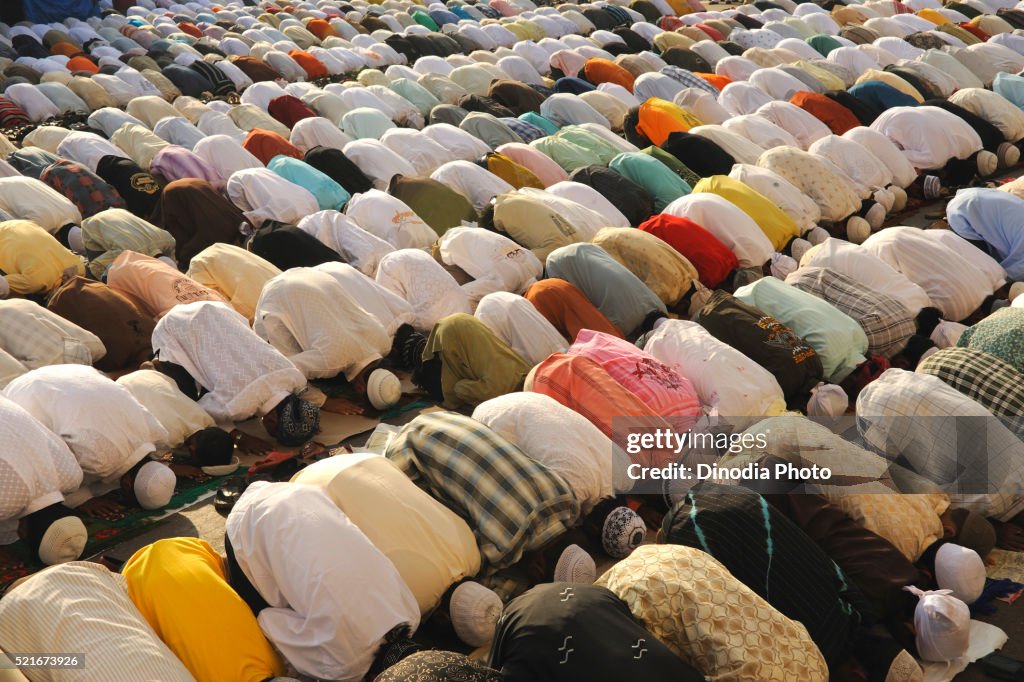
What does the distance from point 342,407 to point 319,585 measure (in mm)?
1751

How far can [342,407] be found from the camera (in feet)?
14.6

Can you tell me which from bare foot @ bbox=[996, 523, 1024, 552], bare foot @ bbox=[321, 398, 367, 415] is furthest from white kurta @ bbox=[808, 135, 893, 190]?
bare foot @ bbox=[321, 398, 367, 415]

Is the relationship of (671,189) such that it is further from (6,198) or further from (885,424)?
(6,198)

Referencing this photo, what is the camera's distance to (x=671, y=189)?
255 inches

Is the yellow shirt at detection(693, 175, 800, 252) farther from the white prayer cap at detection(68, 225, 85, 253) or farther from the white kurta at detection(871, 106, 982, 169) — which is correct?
the white prayer cap at detection(68, 225, 85, 253)

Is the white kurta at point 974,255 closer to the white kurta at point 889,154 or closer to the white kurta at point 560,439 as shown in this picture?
the white kurta at point 889,154

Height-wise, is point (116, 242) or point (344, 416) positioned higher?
point (116, 242)

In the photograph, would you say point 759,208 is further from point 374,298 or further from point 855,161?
point 374,298

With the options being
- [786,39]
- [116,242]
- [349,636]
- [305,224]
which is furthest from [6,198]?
[786,39]

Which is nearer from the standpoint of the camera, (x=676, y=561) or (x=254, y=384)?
(x=676, y=561)

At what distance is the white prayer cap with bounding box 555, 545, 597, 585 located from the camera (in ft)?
10.5

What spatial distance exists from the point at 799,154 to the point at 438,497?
172 inches

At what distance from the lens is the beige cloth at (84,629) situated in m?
2.46
